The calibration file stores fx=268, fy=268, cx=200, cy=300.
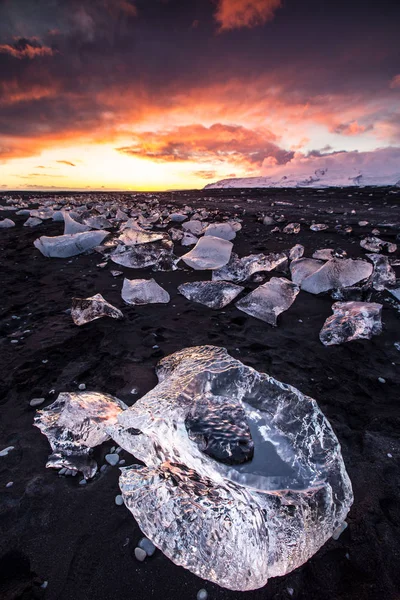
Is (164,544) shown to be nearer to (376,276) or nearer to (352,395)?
(352,395)

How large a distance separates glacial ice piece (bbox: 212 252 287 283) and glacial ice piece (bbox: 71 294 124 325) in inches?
56.9

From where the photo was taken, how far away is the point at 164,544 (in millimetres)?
953

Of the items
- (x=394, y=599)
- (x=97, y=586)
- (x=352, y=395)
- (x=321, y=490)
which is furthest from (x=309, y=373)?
(x=97, y=586)

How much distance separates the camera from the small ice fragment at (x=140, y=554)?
989 millimetres

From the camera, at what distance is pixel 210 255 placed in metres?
3.89

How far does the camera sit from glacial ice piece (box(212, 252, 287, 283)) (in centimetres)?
349

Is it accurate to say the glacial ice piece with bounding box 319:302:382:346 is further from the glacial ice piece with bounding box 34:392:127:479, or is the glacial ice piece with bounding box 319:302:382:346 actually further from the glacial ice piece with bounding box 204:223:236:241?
the glacial ice piece with bounding box 204:223:236:241

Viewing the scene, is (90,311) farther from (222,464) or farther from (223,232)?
(223,232)

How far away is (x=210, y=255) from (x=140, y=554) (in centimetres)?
333

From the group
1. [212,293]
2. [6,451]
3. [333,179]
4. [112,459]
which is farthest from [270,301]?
[333,179]

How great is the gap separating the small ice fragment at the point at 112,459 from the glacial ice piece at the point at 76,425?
63 millimetres

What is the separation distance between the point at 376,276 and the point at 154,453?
3.18 meters

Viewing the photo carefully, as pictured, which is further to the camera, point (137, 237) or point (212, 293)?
point (137, 237)

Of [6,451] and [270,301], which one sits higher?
[270,301]
